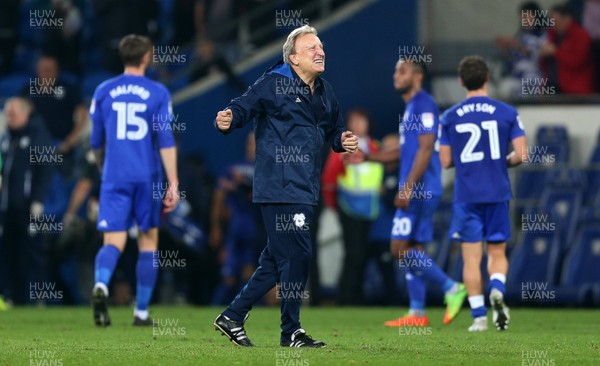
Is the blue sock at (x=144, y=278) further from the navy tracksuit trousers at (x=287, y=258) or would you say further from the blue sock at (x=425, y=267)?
the navy tracksuit trousers at (x=287, y=258)

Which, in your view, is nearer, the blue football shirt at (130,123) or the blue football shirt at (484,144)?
the blue football shirt at (484,144)

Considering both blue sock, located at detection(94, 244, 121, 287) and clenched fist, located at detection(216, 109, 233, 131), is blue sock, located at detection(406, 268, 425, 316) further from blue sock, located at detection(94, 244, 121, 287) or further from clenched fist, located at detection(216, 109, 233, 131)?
clenched fist, located at detection(216, 109, 233, 131)

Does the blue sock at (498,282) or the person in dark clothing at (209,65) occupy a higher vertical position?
the person in dark clothing at (209,65)

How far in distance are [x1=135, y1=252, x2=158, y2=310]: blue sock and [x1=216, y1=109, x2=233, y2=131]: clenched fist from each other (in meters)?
3.75

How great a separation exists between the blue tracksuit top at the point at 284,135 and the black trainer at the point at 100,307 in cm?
295

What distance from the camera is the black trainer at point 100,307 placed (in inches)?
464

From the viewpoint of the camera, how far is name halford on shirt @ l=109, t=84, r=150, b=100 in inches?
478

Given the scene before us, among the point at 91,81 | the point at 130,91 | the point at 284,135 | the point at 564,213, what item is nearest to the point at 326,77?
the point at 91,81

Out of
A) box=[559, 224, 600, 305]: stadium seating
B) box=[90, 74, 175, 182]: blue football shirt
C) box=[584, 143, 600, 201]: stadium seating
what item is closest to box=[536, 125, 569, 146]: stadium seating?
box=[584, 143, 600, 201]: stadium seating

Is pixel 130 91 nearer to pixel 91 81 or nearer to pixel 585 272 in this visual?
pixel 585 272

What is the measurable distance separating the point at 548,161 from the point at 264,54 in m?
4.33

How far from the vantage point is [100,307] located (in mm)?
11984

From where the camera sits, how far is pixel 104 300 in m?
11.9

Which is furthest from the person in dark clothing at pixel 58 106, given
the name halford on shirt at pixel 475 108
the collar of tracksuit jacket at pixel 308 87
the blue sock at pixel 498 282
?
the collar of tracksuit jacket at pixel 308 87
